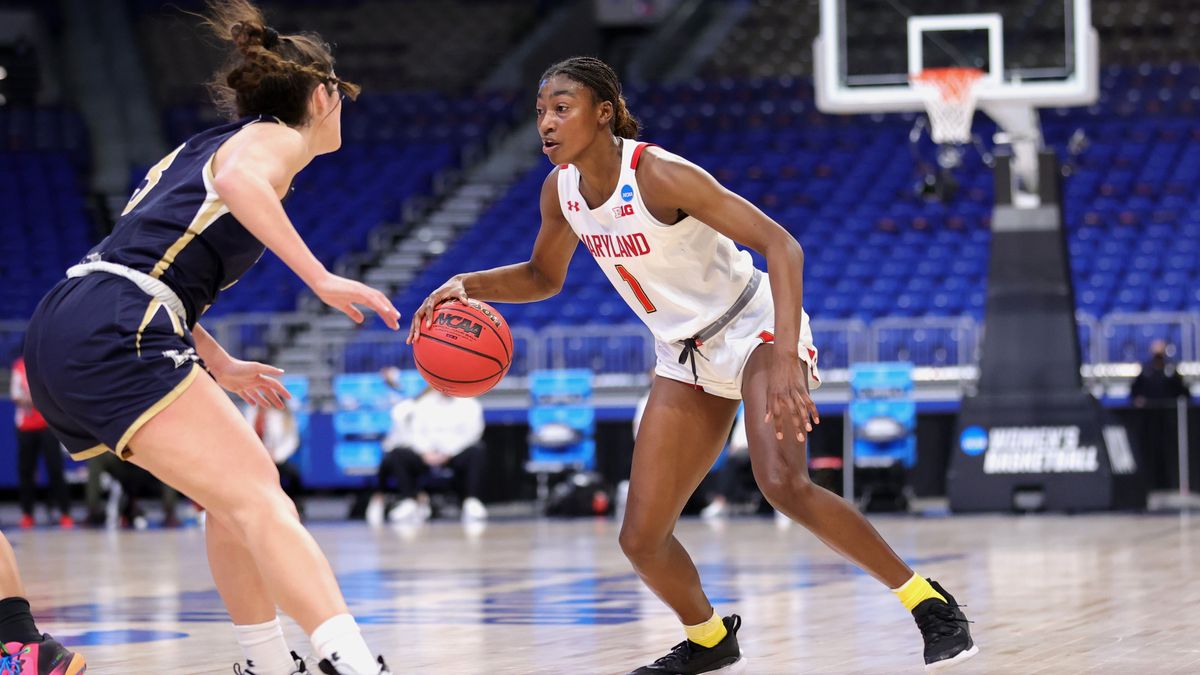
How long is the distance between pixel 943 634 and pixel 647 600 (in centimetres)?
306

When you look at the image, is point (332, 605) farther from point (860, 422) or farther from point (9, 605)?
point (860, 422)

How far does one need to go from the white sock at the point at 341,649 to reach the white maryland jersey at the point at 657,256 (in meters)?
1.69

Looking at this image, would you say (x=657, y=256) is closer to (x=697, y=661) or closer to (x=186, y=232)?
(x=697, y=661)

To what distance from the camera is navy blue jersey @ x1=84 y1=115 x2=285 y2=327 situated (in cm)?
432

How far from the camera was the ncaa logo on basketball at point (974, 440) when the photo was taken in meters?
15.3

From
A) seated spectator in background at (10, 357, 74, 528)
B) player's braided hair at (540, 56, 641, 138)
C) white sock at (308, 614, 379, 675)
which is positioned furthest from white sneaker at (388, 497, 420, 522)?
white sock at (308, 614, 379, 675)

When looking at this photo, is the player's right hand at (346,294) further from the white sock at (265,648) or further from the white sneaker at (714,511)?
the white sneaker at (714,511)

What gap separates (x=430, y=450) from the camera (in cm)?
1650

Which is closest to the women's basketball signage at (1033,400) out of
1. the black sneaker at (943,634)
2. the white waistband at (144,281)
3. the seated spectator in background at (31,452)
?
the seated spectator in background at (31,452)

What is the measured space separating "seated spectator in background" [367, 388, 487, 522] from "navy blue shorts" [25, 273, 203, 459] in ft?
39.5

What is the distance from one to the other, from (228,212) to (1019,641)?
3.35 m

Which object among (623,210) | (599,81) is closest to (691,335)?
(623,210)

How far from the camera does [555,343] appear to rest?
19156 millimetres

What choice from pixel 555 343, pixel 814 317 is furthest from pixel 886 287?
pixel 555 343
